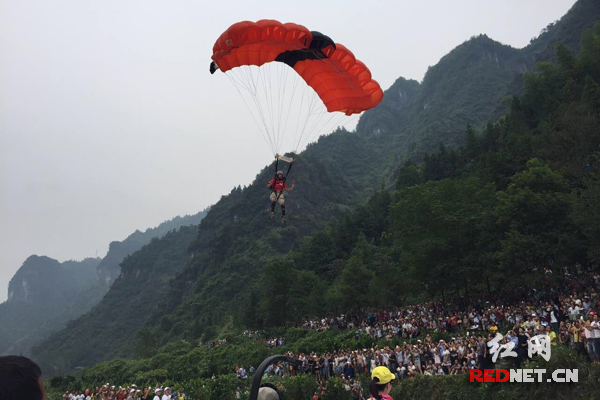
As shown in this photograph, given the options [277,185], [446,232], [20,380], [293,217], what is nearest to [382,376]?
[20,380]

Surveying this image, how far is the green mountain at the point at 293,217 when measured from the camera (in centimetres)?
8856

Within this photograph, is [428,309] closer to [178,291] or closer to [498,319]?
[498,319]

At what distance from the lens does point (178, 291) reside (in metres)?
132

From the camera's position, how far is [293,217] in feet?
399

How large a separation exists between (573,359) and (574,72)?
52.5 m

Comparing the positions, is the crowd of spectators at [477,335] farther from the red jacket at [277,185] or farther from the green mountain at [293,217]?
the green mountain at [293,217]

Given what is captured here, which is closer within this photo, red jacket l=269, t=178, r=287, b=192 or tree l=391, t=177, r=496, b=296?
red jacket l=269, t=178, r=287, b=192

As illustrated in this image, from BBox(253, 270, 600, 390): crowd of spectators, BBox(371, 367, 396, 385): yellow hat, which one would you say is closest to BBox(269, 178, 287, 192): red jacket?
BBox(253, 270, 600, 390): crowd of spectators

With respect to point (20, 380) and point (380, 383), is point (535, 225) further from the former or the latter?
point (20, 380)

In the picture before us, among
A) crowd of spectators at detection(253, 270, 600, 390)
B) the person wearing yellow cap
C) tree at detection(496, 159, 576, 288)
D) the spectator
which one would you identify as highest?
tree at detection(496, 159, 576, 288)

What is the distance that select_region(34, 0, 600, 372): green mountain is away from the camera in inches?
3487

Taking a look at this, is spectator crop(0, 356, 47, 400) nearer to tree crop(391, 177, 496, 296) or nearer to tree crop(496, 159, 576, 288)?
tree crop(496, 159, 576, 288)

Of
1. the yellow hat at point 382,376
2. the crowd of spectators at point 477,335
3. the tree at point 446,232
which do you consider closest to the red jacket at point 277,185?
the crowd of spectators at point 477,335

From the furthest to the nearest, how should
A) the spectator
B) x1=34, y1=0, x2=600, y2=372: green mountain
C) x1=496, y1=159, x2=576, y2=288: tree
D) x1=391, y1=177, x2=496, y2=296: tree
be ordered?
x1=34, y1=0, x2=600, y2=372: green mountain → x1=391, y1=177, x2=496, y2=296: tree → x1=496, y1=159, x2=576, y2=288: tree → the spectator
